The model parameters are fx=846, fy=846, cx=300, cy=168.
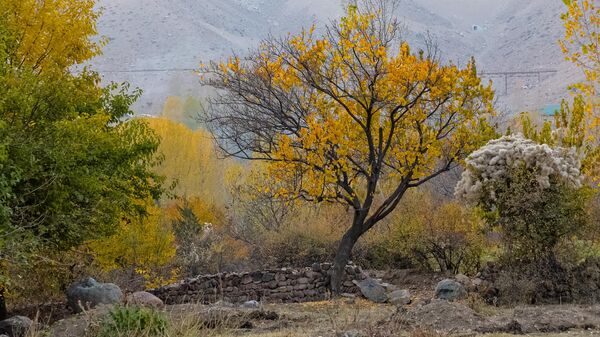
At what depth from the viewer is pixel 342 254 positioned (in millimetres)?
21016

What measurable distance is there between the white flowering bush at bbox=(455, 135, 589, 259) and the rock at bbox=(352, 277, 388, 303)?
403 centimetres

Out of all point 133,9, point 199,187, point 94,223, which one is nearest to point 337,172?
point 94,223

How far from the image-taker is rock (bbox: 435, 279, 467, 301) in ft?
60.3

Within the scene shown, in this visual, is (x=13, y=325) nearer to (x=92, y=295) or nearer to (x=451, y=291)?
(x=92, y=295)

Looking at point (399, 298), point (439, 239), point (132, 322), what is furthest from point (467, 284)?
point (132, 322)

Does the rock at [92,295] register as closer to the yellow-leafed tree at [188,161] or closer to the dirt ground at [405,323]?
the dirt ground at [405,323]

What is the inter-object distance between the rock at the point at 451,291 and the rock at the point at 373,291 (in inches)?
93.7

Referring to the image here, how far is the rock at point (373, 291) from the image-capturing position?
21.0 m

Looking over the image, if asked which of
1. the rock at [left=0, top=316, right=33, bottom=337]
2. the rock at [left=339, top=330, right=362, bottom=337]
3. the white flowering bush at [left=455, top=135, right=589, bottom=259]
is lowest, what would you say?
the rock at [left=0, top=316, right=33, bottom=337]

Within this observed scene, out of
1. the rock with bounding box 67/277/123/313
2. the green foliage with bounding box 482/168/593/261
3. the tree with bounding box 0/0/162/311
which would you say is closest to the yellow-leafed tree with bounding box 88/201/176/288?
the tree with bounding box 0/0/162/311

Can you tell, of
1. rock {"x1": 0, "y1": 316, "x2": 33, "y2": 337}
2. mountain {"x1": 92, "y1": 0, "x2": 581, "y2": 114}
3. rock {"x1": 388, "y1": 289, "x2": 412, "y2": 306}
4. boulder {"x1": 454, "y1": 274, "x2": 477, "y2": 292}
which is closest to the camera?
rock {"x1": 0, "y1": 316, "x2": 33, "y2": 337}

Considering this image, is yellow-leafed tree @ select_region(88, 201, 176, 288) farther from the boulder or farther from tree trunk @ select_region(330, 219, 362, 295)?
the boulder

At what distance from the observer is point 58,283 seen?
75.4 ft

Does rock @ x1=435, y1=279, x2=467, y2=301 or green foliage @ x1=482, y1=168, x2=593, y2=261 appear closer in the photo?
green foliage @ x1=482, y1=168, x2=593, y2=261
